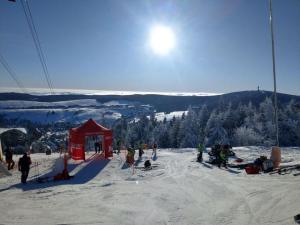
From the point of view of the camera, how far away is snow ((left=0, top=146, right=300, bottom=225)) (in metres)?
11.6

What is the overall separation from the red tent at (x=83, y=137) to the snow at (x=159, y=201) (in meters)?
9.82

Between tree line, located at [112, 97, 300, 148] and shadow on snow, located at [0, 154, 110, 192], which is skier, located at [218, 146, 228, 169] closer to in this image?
shadow on snow, located at [0, 154, 110, 192]

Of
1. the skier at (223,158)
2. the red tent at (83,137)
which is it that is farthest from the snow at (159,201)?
the red tent at (83,137)

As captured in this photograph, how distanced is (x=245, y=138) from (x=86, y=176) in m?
56.9

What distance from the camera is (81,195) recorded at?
1580cm

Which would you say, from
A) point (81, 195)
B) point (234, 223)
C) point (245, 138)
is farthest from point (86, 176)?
point (245, 138)

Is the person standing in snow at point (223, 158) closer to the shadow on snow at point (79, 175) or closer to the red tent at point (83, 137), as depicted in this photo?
the shadow on snow at point (79, 175)

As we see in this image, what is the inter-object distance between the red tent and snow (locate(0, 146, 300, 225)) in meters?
9.82

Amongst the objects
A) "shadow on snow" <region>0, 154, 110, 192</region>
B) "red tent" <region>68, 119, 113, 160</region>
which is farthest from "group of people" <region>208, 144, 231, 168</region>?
"red tent" <region>68, 119, 113, 160</region>

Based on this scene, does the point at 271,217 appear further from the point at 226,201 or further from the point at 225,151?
the point at 225,151

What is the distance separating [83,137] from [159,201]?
1821cm

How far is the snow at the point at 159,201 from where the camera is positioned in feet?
38.0

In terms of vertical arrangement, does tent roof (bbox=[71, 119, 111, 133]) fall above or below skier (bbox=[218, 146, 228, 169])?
above

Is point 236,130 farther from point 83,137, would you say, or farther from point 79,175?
point 79,175
